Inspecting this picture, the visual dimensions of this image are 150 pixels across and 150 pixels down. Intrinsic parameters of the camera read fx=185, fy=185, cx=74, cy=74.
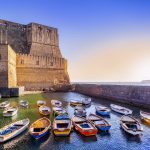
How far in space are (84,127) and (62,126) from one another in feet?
6.23

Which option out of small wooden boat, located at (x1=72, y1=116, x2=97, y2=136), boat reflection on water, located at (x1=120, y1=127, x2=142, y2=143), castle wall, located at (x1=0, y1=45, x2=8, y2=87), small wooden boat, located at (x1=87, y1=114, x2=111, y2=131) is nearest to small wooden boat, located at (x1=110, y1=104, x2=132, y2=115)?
small wooden boat, located at (x1=87, y1=114, x2=111, y2=131)

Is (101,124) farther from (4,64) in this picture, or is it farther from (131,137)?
(4,64)

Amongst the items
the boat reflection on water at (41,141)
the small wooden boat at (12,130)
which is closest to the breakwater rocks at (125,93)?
the boat reflection on water at (41,141)

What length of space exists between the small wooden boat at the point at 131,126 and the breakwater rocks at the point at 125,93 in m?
10.4

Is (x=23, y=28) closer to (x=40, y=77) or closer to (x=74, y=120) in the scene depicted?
(x=40, y=77)

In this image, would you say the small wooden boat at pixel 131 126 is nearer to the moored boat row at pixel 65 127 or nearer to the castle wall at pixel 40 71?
the moored boat row at pixel 65 127

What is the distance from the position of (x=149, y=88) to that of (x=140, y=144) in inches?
625

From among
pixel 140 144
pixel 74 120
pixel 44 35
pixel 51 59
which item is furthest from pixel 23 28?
pixel 140 144

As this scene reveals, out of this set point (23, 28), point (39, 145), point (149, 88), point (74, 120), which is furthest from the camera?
point (23, 28)

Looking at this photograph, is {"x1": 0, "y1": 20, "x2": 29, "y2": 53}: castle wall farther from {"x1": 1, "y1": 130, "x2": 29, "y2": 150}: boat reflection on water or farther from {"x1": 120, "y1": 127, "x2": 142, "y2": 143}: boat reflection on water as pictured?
{"x1": 120, "y1": 127, "x2": 142, "y2": 143}: boat reflection on water

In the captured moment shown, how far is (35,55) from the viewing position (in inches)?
2153

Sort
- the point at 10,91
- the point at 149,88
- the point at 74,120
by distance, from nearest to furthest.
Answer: the point at 74,120 < the point at 149,88 < the point at 10,91

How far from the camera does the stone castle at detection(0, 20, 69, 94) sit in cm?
5162

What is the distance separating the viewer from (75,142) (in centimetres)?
1327
